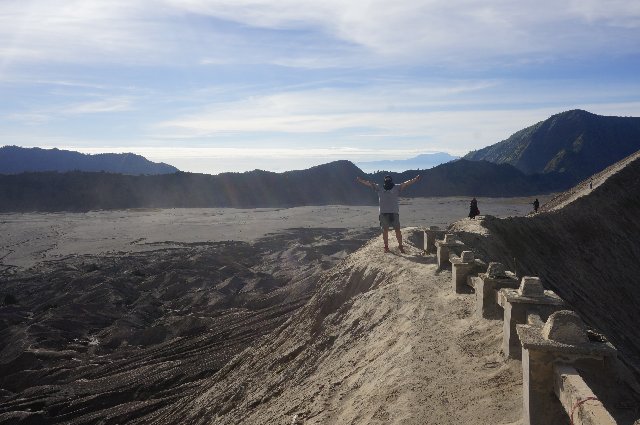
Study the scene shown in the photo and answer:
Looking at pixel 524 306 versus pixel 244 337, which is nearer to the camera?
pixel 524 306

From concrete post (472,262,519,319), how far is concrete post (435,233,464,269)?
2.46 meters

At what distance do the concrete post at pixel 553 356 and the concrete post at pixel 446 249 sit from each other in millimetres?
4785

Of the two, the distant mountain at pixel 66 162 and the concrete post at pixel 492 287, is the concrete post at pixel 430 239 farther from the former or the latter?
the distant mountain at pixel 66 162

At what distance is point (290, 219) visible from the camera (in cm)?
5753

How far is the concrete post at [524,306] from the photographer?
4.60m

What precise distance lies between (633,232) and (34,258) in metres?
36.4

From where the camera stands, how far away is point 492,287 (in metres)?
5.90

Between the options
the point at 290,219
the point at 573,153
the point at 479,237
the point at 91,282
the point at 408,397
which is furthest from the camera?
the point at 573,153

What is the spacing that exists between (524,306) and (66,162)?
6275 inches

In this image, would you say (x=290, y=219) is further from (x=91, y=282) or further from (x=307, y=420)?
(x=307, y=420)

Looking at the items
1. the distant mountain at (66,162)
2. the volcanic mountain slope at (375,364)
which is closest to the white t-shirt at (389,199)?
the volcanic mountain slope at (375,364)

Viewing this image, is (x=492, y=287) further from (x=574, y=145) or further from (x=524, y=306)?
(x=574, y=145)

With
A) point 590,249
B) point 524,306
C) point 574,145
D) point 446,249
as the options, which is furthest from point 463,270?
point 574,145

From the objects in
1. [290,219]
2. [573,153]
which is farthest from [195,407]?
[573,153]
